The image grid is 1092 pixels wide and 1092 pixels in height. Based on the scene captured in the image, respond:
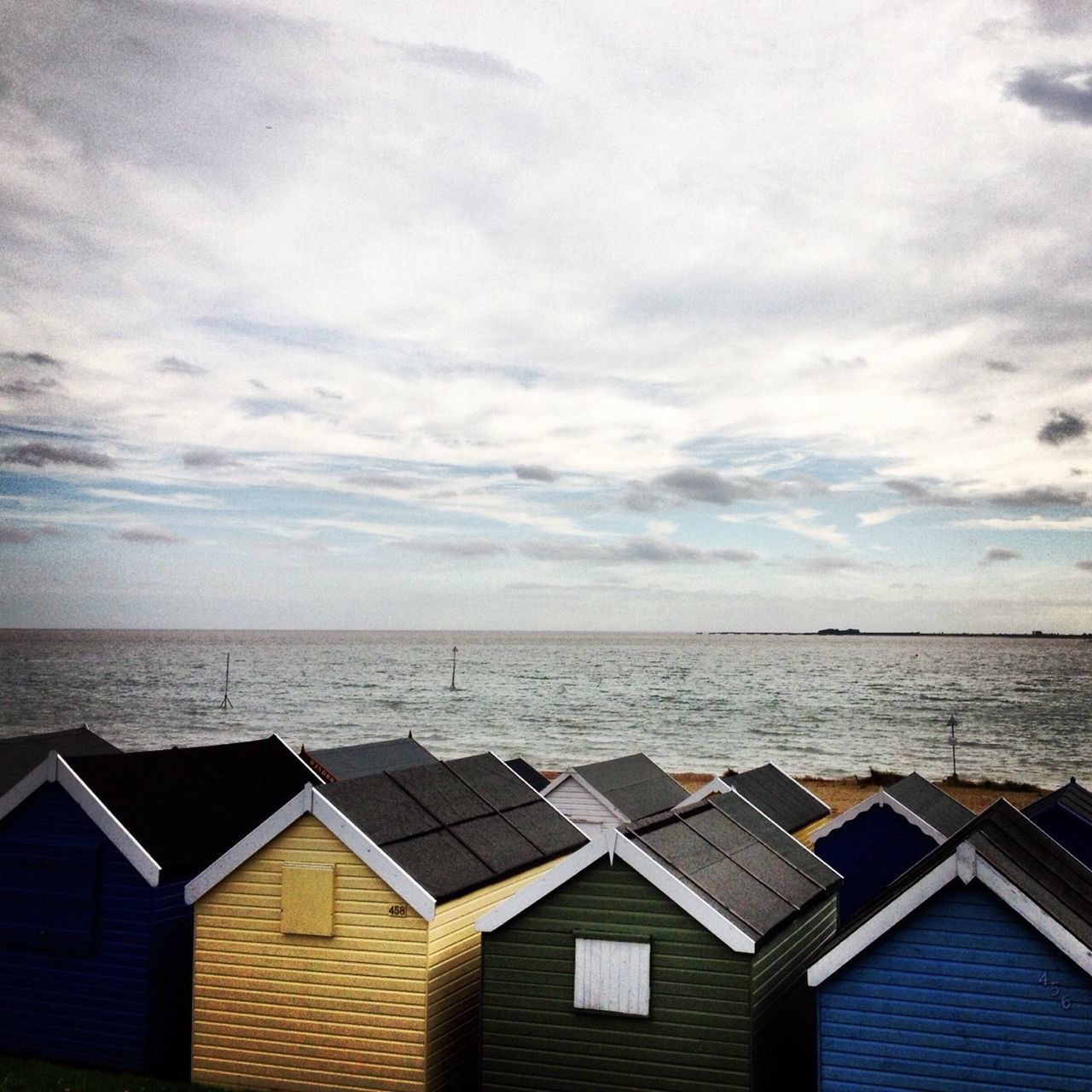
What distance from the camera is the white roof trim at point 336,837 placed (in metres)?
15.7

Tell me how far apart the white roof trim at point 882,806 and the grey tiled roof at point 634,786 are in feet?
15.9

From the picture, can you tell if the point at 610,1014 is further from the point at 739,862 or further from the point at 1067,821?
the point at 1067,821

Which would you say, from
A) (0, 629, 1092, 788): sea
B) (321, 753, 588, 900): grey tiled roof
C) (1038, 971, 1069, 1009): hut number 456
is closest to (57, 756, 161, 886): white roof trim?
(321, 753, 588, 900): grey tiled roof

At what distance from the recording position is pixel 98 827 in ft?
Answer: 58.2

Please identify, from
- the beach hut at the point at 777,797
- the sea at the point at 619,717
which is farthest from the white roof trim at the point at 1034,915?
the sea at the point at 619,717

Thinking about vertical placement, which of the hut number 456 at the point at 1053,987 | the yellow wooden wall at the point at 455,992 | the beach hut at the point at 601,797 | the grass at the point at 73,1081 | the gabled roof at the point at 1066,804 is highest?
the gabled roof at the point at 1066,804

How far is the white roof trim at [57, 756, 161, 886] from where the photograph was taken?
57.1 feet

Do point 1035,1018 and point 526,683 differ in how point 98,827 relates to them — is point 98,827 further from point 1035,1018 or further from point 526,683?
point 526,683

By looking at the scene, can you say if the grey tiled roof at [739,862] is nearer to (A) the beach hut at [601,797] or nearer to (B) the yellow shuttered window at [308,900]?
(B) the yellow shuttered window at [308,900]

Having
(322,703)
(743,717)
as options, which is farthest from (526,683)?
(743,717)

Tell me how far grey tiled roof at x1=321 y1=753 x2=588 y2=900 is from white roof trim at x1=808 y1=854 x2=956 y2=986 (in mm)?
5555

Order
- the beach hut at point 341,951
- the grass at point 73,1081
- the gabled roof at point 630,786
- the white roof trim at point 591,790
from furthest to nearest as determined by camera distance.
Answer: the gabled roof at point 630,786
the white roof trim at point 591,790
the grass at point 73,1081
the beach hut at point 341,951

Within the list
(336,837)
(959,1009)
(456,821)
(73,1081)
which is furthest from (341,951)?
(959,1009)

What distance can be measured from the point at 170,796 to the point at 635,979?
9.45 m
